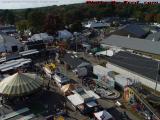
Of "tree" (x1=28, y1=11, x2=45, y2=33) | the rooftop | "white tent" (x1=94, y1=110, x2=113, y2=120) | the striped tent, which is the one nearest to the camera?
"white tent" (x1=94, y1=110, x2=113, y2=120)

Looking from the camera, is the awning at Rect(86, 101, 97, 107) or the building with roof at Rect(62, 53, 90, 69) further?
the building with roof at Rect(62, 53, 90, 69)

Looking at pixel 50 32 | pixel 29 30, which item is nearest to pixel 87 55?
pixel 50 32

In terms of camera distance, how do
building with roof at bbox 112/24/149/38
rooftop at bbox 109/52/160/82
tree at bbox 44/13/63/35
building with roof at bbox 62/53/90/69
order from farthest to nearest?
tree at bbox 44/13/63/35
building with roof at bbox 112/24/149/38
building with roof at bbox 62/53/90/69
rooftop at bbox 109/52/160/82

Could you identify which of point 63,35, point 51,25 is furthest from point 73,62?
point 51,25

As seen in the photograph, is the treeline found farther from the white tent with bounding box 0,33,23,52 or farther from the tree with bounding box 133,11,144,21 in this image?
the white tent with bounding box 0,33,23,52

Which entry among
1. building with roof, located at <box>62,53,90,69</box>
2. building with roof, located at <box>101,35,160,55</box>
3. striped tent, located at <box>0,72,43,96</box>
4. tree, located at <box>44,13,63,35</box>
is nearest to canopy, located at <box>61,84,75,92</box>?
striped tent, located at <box>0,72,43,96</box>

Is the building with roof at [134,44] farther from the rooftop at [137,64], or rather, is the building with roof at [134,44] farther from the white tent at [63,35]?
the white tent at [63,35]

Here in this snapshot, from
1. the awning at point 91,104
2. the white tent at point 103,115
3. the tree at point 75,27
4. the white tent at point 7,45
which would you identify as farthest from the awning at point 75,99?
the tree at point 75,27
